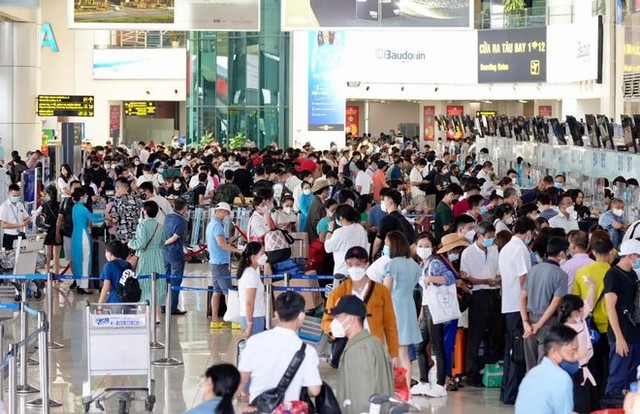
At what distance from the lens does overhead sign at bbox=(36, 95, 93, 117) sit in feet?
136

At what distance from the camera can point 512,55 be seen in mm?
47844

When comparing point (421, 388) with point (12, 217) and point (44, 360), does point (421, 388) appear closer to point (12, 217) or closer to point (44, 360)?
A: point (44, 360)

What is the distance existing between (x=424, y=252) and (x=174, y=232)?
537cm

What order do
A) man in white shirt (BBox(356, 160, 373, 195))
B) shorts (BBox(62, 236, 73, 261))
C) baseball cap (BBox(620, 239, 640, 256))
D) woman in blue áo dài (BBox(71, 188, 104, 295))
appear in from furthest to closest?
man in white shirt (BBox(356, 160, 373, 195))
shorts (BBox(62, 236, 73, 261))
woman in blue áo dài (BBox(71, 188, 104, 295))
baseball cap (BBox(620, 239, 640, 256))

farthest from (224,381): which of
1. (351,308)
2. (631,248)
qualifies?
(631,248)

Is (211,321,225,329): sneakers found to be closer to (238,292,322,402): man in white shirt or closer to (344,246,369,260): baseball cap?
(344,246,369,260): baseball cap

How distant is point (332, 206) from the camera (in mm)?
17562

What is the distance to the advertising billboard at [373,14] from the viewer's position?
35688 millimetres

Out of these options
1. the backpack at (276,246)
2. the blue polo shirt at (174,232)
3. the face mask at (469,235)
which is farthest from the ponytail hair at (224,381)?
the blue polo shirt at (174,232)

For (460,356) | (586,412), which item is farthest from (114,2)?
(586,412)

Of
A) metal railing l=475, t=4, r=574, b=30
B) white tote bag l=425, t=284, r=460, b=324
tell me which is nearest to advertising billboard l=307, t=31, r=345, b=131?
metal railing l=475, t=4, r=574, b=30

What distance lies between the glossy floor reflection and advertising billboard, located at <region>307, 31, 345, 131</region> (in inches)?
1012

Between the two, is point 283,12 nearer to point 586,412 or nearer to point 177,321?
point 177,321

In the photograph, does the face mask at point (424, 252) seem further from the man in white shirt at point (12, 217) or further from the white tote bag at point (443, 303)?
the man in white shirt at point (12, 217)
